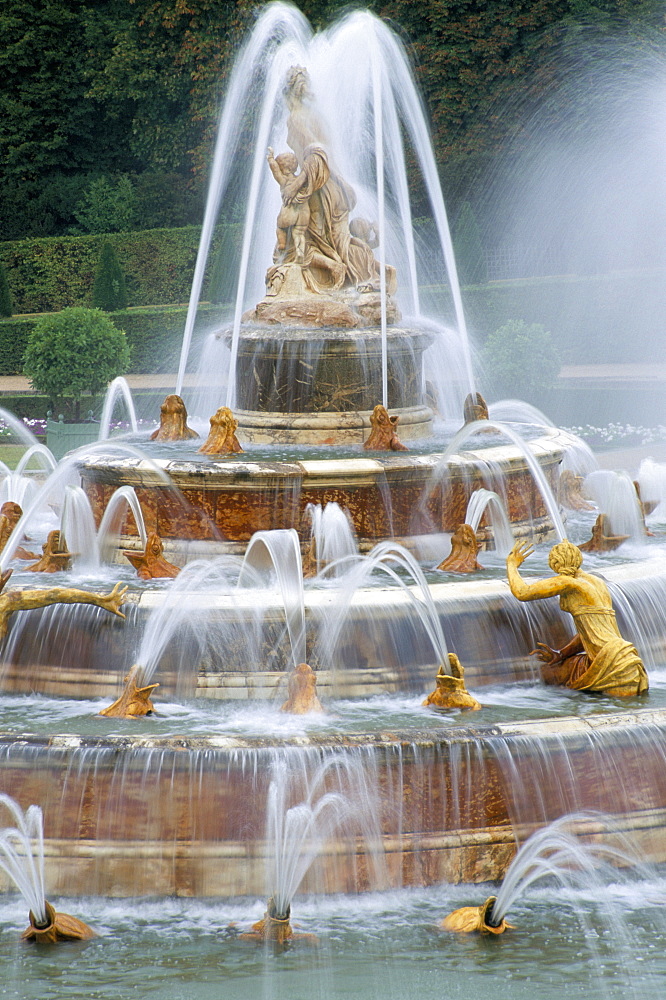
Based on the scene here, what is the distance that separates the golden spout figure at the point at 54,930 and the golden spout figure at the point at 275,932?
2.74ft

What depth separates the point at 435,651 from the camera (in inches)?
360

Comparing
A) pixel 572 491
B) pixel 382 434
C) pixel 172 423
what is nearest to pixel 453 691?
pixel 382 434

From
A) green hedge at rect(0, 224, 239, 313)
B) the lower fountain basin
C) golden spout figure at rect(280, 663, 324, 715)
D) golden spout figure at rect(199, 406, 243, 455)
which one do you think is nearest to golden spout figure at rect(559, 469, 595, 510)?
golden spout figure at rect(199, 406, 243, 455)

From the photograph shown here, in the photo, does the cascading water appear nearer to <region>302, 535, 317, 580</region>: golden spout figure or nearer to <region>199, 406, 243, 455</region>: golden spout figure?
<region>199, 406, 243, 455</region>: golden spout figure

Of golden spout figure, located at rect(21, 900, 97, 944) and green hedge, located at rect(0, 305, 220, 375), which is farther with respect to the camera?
green hedge, located at rect(0, 305, 220, 375)

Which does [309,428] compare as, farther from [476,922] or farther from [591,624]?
[476,922]

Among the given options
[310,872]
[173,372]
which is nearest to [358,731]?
[310,872]

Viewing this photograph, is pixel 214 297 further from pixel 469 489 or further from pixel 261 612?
pixel 261 612

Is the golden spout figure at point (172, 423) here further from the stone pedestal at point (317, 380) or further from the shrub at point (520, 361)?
the shrub at point (520, 361)

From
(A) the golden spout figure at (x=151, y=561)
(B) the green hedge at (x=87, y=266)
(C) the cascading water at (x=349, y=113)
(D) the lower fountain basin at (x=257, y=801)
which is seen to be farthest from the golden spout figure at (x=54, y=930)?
(B) the green hedge at (x=87, y=266)

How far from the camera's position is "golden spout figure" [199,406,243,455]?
12.3 metres

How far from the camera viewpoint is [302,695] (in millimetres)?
8578

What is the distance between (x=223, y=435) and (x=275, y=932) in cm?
615

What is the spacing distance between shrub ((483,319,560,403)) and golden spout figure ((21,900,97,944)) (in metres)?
17.8
